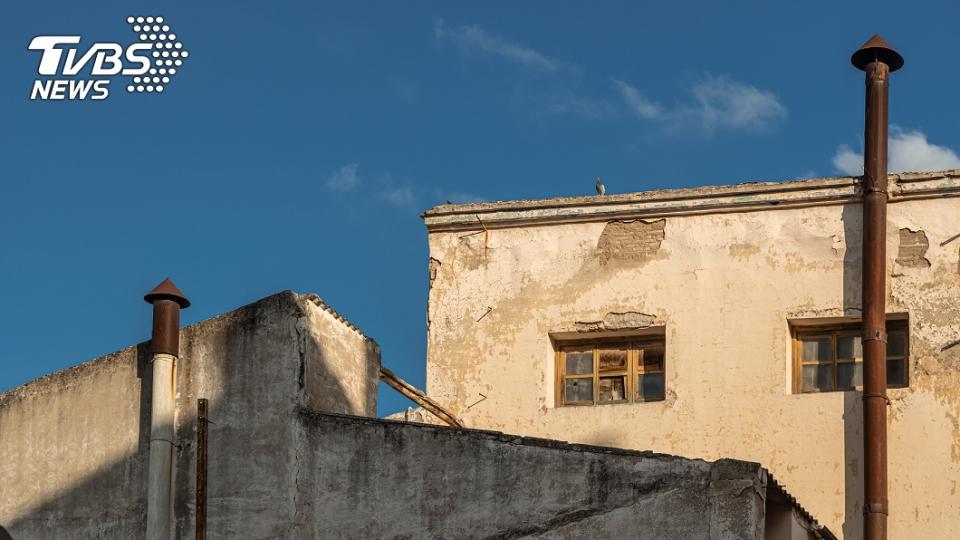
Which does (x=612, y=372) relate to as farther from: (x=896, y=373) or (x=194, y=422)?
(x=194, y=422)

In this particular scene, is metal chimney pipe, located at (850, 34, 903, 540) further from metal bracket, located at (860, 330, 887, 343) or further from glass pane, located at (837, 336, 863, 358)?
glass pane, located at (837, 336, 863, 358)

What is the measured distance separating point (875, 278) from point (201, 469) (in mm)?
7997

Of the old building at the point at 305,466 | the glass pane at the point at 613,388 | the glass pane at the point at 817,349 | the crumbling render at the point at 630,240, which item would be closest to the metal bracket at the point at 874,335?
the glass pane at the point at 817,349

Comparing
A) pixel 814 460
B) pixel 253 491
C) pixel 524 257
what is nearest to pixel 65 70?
pixel 524 257

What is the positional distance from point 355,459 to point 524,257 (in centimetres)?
630

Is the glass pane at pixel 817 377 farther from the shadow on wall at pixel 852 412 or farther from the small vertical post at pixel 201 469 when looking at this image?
the small vertical post at pixel 201 469

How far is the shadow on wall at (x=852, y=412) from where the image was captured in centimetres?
2172

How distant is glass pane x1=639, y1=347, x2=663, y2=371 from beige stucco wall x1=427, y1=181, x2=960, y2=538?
9.2 inches

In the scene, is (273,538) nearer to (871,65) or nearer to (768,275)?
(768,275)

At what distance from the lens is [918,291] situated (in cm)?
2227

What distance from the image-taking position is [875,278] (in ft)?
72.3

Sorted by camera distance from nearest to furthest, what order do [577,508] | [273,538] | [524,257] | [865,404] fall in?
[577,508], [273,538], [865,404], [524,257]

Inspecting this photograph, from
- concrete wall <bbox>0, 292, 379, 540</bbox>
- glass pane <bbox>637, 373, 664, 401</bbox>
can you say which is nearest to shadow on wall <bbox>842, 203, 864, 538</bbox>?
glass pane <bbox>637, 373, 664, 401</bbox>

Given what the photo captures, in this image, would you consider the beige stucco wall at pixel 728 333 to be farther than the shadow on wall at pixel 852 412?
Yes
